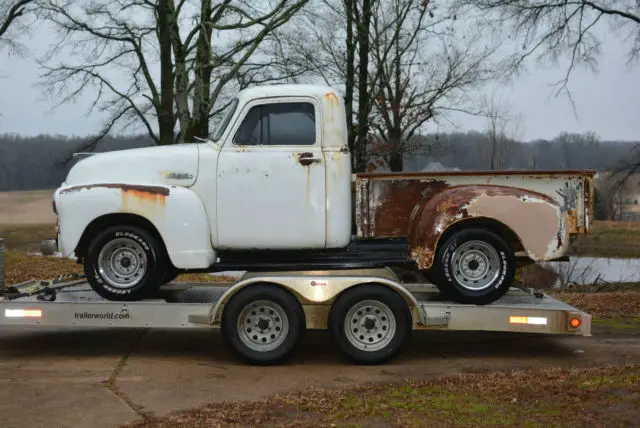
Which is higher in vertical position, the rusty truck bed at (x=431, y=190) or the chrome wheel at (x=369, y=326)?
the rusty truck bed at (x=431, y=190)

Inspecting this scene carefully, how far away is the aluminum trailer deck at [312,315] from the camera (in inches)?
281

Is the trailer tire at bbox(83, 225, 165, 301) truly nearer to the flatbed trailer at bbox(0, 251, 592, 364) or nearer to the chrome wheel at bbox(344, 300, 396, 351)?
the flatbed trailer at bbox(0, 251, 592, 364)

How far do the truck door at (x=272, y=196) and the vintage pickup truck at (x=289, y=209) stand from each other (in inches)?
0.4

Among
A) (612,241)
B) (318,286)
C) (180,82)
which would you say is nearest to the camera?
(318,286)

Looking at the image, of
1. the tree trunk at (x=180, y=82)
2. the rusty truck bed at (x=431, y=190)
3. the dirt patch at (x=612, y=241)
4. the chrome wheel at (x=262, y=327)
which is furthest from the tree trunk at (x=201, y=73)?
the dirt patch at (x=612, y=241)

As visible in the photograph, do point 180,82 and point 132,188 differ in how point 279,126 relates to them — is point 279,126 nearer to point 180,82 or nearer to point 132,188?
point 132,188

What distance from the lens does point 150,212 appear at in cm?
730

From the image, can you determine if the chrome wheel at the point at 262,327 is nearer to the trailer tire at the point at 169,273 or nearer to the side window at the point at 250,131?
the trailer tire at the point at 169,273

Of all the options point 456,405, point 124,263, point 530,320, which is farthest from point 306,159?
point 456,405

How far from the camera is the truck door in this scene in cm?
743

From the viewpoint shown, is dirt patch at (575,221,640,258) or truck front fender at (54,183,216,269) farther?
dirt patch at (575,221,640,258)

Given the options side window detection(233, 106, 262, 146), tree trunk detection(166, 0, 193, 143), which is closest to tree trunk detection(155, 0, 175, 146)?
tree trunk detection(166, 0, 193, 143)

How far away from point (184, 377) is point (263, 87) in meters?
3.11

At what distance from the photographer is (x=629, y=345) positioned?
26.9 feet
